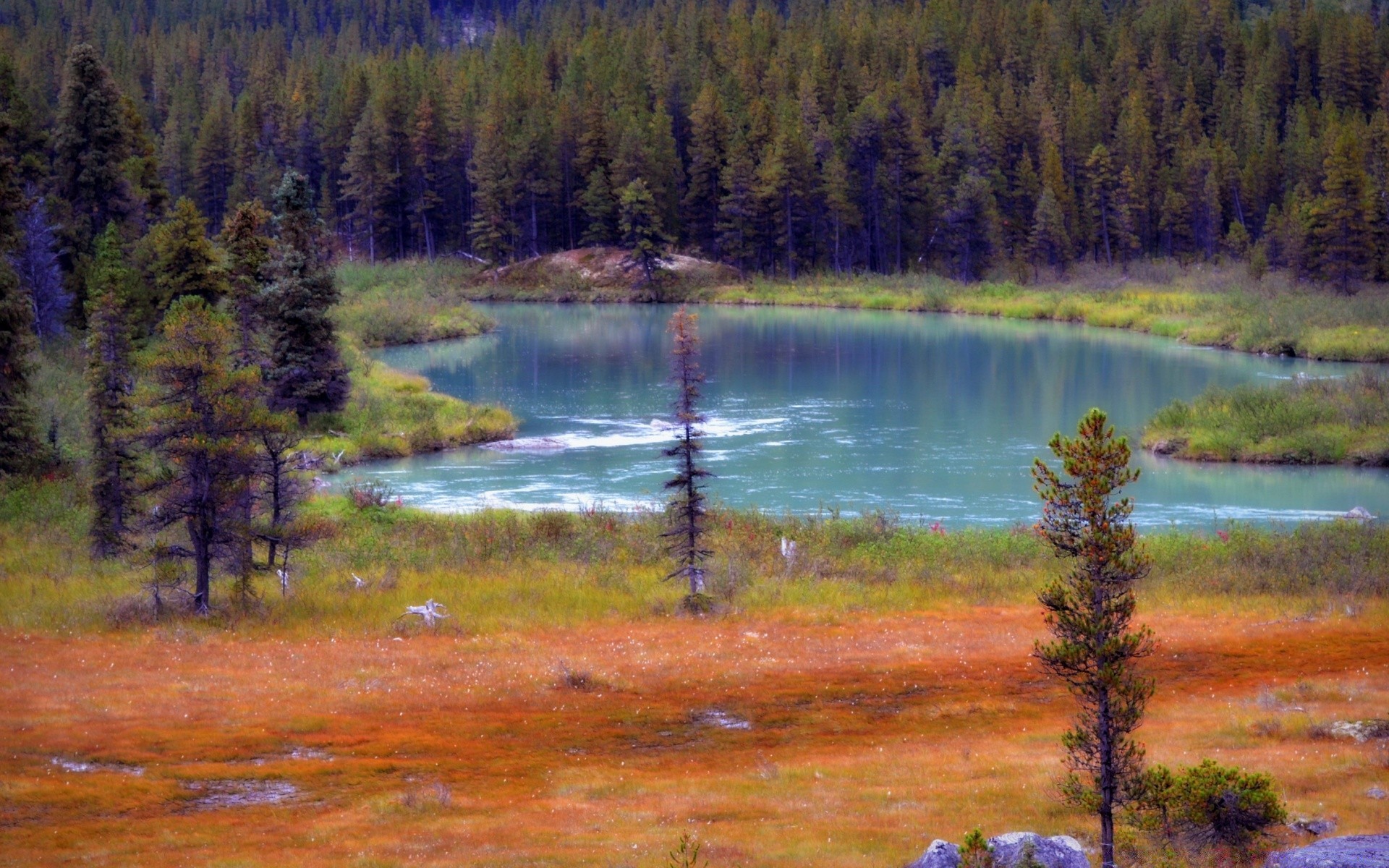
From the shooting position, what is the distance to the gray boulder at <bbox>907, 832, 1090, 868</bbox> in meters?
11.8

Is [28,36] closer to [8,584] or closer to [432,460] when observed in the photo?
[432,460]

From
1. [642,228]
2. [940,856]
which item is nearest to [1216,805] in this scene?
[940,856]

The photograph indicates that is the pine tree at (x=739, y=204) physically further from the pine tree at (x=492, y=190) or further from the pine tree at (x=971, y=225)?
the pine tree at (x=492, y=190)

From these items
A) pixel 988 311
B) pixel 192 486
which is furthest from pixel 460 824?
pixel 988 311

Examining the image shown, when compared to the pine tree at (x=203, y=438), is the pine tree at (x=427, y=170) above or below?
above

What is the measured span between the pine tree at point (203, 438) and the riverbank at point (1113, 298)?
56.2 metres

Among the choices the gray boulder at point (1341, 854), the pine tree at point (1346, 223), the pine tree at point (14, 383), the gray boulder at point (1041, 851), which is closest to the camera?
the gray boulder at point (1341, 854)

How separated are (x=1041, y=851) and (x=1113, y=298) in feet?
274

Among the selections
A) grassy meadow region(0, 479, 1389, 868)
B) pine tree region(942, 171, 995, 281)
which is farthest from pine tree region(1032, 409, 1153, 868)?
pine tree region(942, 171, 995, 281)

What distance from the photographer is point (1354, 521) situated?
106 ft

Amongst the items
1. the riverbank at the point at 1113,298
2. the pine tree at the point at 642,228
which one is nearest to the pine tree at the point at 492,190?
the riverbank at the point at 1113,298

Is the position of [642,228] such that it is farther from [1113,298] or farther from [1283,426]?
Answer: [1283,426]

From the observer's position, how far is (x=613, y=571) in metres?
29.1

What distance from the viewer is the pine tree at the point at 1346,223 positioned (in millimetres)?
81938
